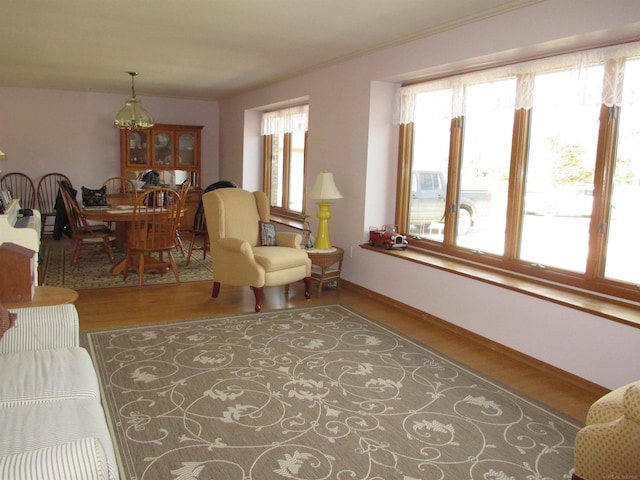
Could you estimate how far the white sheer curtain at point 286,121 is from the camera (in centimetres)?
682

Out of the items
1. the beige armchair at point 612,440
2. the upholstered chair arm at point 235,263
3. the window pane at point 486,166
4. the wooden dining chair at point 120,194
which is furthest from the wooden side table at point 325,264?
the beige armchair at point 612,440

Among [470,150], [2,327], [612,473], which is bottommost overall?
[612,473]

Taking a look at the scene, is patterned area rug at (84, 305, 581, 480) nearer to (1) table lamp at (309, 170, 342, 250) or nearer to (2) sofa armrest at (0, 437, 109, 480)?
(2) sofa armrest at (0, 437, 109, 480)

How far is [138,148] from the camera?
869 cm

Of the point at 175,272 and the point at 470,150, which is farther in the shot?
the point at 175,272

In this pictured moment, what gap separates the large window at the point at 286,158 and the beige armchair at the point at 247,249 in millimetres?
1751

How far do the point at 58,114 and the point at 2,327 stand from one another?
7095 mm

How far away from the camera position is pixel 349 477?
2.21 metres

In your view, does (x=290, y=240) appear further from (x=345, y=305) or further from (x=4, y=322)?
(x=4, y=322)

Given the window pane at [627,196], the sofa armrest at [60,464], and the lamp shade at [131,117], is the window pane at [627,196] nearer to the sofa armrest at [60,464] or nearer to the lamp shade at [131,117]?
the sofa armrest at [60,464]

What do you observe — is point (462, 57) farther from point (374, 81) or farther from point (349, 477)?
point (349, 477)

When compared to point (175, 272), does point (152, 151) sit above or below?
above

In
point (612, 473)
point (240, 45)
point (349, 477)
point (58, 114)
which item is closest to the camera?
point (612, 473)

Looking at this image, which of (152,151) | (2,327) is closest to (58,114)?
(152,151)
